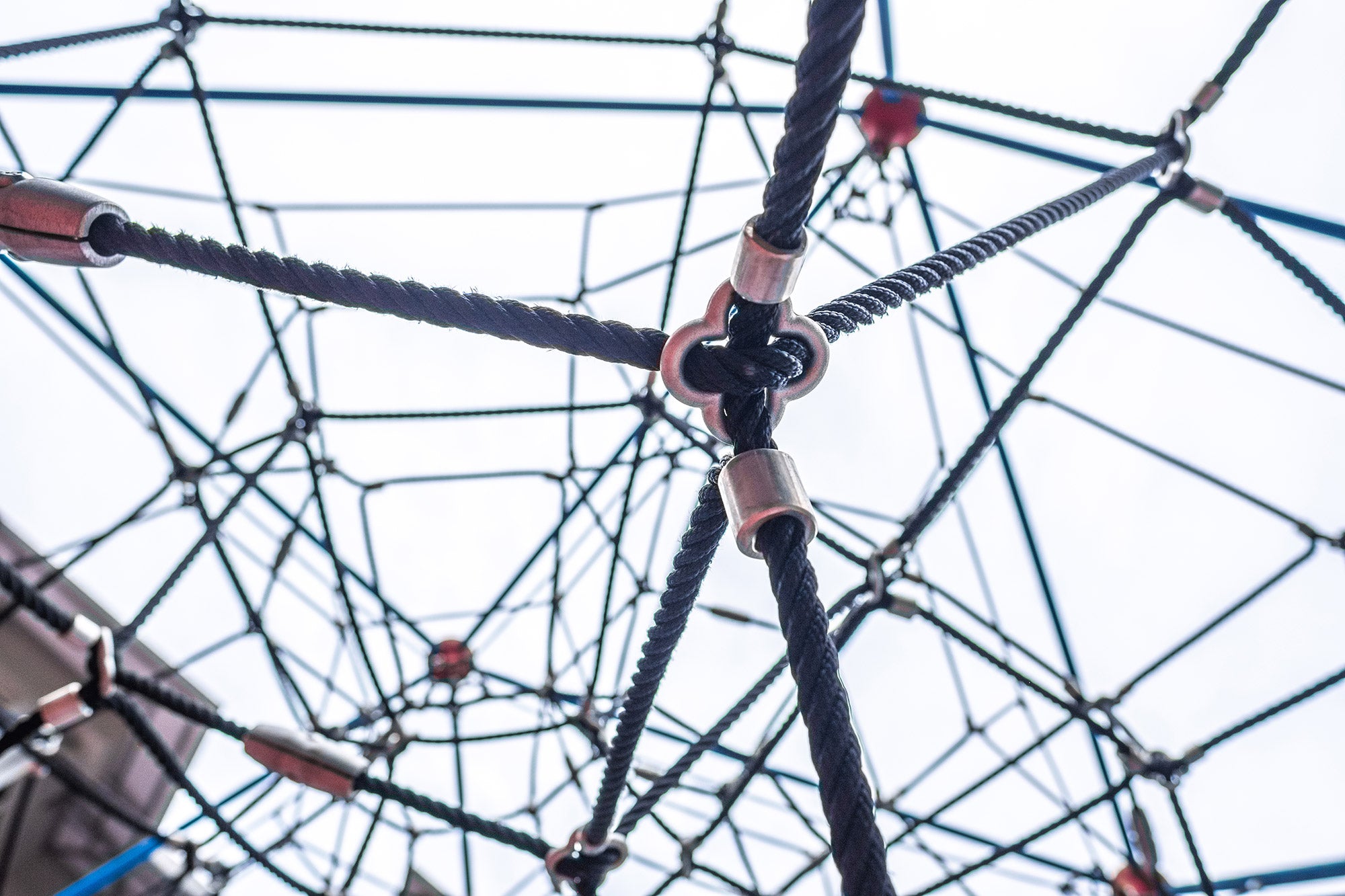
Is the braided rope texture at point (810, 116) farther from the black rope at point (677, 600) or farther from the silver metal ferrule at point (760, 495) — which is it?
the black rope at point (677, 600)

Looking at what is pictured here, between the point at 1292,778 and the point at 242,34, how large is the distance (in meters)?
11.8

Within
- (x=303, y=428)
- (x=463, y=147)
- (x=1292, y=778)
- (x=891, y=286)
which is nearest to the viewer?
(x=891, y=286)

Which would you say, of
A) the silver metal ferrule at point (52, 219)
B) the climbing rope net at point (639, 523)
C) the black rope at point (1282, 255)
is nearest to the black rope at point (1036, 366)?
the climbing rope net at point (639, 523)

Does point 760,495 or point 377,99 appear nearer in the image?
point 760,495

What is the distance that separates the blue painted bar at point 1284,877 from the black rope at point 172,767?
5687mm

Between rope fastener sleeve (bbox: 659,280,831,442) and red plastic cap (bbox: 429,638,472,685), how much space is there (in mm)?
8344

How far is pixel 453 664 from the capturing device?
32.5 feet

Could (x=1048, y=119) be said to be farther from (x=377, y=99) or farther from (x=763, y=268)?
(x=763, y=268)

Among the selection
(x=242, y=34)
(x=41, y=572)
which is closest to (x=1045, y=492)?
(x=242, y=34)

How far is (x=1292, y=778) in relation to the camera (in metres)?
9.02

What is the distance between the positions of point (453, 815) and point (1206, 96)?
571cm

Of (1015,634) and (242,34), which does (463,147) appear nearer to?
(242,34)

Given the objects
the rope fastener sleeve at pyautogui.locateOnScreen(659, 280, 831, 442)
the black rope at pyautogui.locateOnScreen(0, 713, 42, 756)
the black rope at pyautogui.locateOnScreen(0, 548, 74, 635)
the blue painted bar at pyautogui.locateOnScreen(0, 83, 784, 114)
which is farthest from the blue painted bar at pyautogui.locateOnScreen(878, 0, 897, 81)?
the black rope at pyautogui.locateOnScreen(0, 713, 42, 756)

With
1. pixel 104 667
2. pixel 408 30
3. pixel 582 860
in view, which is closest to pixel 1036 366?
pixel 582 860
